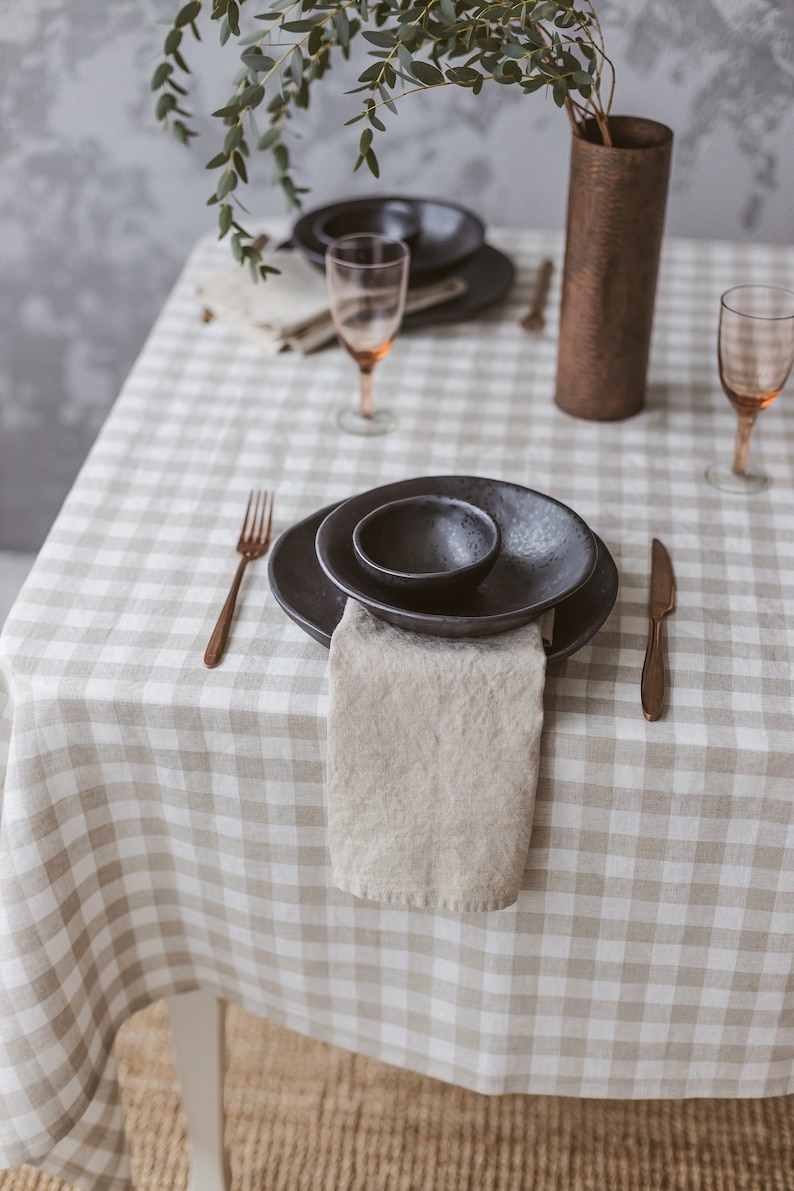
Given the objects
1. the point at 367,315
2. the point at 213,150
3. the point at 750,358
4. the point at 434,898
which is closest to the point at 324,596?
the point at 434,898

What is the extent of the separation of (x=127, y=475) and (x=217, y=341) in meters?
0.29

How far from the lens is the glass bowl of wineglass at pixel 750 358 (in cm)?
96

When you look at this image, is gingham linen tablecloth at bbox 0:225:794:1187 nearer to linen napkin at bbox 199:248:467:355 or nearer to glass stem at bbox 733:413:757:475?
glass stem at bbox 733:413:757:475

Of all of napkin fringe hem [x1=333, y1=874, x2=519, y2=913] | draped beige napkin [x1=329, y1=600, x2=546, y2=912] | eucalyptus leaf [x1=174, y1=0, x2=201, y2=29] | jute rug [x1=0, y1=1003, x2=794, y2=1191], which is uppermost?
eucalyptus leaf [x1=174, y1=0, x2=201, y2=29]

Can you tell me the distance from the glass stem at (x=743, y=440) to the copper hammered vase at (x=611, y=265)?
132 mm

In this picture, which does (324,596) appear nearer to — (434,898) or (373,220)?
(434,898)

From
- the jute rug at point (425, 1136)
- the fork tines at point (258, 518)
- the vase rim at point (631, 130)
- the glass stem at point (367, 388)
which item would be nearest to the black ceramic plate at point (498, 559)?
the fork tines at point (258, 518)

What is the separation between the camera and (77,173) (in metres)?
1.72

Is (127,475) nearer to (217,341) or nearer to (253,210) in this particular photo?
(217,341)

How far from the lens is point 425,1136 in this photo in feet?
4.25

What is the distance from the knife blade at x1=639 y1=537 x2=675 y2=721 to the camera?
2.53 feet

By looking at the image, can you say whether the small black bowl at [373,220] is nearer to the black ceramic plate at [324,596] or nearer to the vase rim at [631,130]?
the vase rim at [631,130]

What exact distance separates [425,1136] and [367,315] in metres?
0.94

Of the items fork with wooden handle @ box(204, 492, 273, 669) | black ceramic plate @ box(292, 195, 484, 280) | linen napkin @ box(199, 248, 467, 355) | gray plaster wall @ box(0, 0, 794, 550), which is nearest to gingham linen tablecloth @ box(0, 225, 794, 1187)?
fork with wooden handle @ box(204, 492, 273, 669)
